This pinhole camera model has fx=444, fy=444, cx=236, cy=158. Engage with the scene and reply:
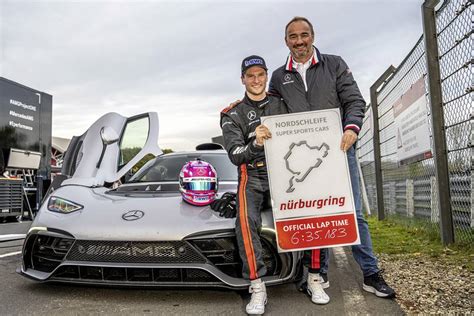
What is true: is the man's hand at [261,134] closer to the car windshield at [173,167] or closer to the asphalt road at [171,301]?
the asphalt road at [171,301]

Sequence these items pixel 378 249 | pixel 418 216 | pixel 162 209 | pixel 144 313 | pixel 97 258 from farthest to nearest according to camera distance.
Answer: pixel 418 216, pixel 378 249, pixel 162 209, pixel 97 258, pixel 144 313

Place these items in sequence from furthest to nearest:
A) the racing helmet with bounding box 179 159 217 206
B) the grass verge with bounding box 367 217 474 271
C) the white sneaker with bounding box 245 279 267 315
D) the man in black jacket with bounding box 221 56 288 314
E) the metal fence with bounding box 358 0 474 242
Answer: the metal fence with bounding box 358 0 474 242, the grass verge with bounding box 367 217 474 271, the racing helmet with bounding box 179 159 217 206, the man in black jacket with bounding box 221 56 288 314, the white sneaker with bounding box 245 279 267 315

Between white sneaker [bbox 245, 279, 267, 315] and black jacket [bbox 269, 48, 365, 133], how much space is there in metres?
1.21

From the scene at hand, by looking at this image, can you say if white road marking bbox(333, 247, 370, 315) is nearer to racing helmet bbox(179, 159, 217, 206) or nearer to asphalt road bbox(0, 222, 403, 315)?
asphalt road bbox(0, 222, 403, 315)

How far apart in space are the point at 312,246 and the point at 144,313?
115 centimetres

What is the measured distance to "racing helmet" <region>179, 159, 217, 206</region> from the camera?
3.31m

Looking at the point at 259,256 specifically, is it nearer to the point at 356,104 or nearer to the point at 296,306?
the point at 296,306

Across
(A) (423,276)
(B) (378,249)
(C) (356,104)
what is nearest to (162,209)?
(C) (356,104)

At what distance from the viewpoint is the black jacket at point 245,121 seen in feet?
9.91

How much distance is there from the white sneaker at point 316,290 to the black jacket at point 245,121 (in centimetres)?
88

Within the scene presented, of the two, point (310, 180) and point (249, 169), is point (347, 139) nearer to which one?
point (310, 180)

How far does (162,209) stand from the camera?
322cm

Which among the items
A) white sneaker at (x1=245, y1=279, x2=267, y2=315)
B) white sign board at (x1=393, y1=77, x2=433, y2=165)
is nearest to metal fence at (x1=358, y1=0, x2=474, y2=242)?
white sign board at (x1=393, y1=77, x2=433, y2=165)

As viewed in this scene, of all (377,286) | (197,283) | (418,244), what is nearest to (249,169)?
(197,283)
